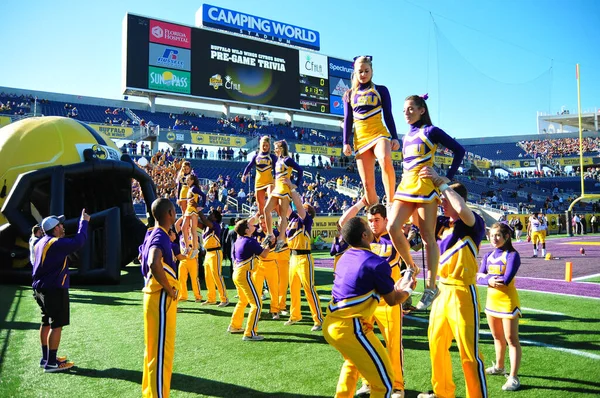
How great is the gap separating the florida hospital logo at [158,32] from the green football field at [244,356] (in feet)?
94.7

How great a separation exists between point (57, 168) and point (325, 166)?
31296 millimetres

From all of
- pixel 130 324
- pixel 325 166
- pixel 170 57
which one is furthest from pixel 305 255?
pixel 325 166

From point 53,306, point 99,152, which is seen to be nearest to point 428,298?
point 53,306

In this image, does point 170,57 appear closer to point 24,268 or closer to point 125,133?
point 125,133

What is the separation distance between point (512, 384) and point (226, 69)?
35865mm

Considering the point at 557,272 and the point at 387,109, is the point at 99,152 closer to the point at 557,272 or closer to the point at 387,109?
the point at 387,109

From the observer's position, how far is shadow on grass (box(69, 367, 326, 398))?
16.1ft

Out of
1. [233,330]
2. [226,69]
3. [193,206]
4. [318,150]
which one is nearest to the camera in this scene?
[233,330]

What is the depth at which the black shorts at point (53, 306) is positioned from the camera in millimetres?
5988

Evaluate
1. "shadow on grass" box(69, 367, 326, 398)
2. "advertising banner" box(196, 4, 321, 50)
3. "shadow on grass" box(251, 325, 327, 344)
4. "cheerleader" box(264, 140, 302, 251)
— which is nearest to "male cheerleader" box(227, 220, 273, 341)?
"shadow on grass" box(251, 325, 327, 344)

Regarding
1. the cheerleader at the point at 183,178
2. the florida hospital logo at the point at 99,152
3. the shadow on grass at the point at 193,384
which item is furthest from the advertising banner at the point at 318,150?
the shadow on grass at the point at 193,384

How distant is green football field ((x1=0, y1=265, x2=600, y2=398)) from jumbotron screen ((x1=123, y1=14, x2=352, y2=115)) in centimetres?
2748

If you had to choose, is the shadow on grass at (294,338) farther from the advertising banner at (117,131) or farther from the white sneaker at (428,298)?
the advertising banner at (117,131)

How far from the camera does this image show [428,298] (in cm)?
394
